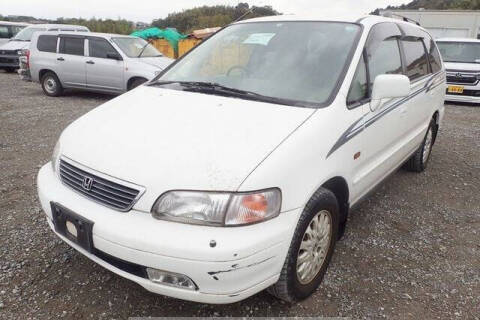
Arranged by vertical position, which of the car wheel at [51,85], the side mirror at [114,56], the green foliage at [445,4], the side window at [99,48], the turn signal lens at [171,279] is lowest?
the car wheel at [51,85]

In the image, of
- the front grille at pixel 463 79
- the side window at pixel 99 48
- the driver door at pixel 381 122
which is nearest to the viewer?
the driver door at pixel 381 122

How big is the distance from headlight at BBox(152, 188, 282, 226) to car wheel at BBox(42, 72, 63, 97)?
29.1 feet

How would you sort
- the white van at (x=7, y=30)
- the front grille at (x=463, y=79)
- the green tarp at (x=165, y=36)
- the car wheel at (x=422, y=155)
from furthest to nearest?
the white van at (x=7, y=30) < the green tarp at (x=165, y=36) < the front grille at (x=463, y=79) < the car wheel at (x=422, y=155)

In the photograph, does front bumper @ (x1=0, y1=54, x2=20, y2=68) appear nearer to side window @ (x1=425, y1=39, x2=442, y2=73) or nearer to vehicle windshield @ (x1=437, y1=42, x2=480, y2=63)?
vehicle windshield @ (x1=437, y1=42, x2=480, y2=63)

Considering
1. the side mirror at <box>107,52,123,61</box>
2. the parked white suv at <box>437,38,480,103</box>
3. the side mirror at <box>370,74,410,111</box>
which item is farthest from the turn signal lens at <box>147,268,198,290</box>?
the parked white suv at <box>437,38,480,103</box>

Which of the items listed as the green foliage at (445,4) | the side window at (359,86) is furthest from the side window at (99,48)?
the green foliage at (445,4)

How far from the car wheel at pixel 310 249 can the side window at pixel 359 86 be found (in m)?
0.68

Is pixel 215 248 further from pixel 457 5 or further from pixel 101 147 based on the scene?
pixel 457 5

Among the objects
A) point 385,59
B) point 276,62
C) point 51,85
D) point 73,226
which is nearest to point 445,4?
point 51,85

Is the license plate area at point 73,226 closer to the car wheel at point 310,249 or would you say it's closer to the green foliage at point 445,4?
the car wheel at point 310,249

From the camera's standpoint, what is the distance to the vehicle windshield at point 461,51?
976cm

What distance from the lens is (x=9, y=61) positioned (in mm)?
14078

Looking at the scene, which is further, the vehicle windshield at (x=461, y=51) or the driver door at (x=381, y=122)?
the vehicle windshield at (x=461, y=51)

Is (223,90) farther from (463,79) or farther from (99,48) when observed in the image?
(463,79)
